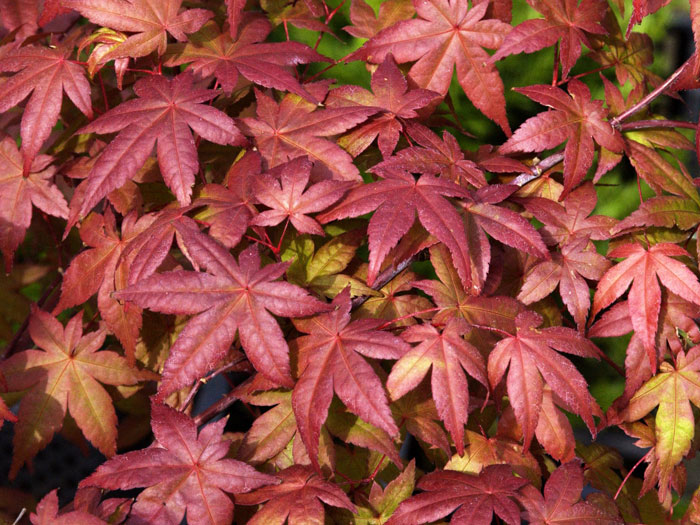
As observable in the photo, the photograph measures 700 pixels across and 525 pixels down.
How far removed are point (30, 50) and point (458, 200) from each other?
0.76 m

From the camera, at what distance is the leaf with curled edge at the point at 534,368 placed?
3.08 feet

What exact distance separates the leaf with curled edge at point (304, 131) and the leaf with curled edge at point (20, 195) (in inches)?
15.7

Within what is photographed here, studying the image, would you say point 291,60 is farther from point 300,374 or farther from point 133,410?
point 133,410

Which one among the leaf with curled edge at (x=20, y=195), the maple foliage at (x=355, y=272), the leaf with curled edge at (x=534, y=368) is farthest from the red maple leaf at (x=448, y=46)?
the leaf with curled edge at (x=20, y=195)

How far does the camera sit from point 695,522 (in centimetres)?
105

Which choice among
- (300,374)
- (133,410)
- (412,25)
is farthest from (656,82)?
(133,410)

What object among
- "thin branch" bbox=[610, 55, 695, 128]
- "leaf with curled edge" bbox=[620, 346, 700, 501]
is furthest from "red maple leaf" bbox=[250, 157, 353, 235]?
"leaf with curled edge" bbox=[620, 346, 700, 501]

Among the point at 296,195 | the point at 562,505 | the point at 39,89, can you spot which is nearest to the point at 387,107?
the point at 296,195

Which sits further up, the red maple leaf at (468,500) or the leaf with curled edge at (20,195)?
the leaf with curled edge at (20,195)

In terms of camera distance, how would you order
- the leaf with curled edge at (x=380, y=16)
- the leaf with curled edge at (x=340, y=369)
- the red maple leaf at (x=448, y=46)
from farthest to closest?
the leaf with curled edge at (x=380, y=16) < the red maple leaf at (x=448, y=46) < the leaf with curled edge at (x=340, y=369)

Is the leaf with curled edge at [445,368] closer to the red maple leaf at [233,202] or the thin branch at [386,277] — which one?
the thin branch at [386,277]

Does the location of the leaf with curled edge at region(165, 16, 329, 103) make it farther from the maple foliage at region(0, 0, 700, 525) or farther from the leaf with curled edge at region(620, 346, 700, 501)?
the leaf with curled edge at region(620, 346, 700, 501)

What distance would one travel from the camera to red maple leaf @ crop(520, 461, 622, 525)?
0.95 m

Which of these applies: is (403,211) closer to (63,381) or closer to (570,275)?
(570,275)
